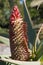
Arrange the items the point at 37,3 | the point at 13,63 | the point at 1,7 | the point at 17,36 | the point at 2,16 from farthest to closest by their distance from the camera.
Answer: the point at 1,7, the point at 2,16, the point at 37,3, the point at 17,36, the point at 13,63

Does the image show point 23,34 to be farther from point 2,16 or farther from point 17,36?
point 2,16

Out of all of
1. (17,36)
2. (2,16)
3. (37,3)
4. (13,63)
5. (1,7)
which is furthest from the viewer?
(1,7)

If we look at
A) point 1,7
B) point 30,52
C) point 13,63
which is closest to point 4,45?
point 30,52

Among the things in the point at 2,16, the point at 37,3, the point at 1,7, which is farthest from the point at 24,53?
the point at 1,7

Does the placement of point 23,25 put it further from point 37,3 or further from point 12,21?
point 37,3

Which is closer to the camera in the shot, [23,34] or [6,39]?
[23,34]

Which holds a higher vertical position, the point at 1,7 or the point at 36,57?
the point at 36,57

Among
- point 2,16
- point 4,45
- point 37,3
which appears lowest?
point 2,16
